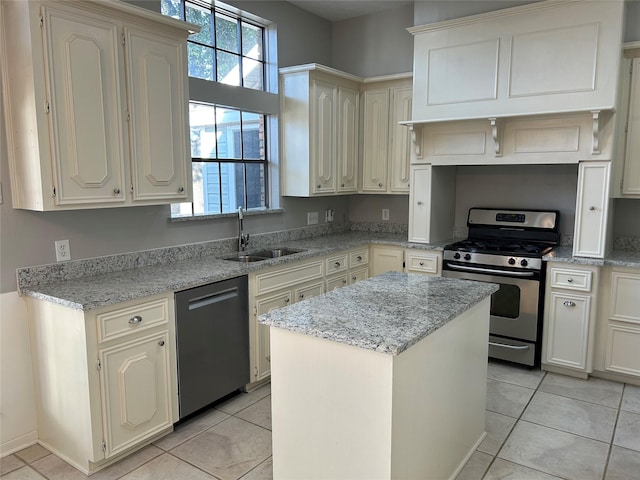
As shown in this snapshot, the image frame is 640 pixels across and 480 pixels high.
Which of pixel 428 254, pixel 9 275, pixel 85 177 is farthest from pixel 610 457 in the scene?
pixel 9 275

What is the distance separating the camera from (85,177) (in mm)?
2451

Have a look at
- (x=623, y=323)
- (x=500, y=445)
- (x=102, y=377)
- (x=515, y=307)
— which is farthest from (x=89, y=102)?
(x=623, y=323)

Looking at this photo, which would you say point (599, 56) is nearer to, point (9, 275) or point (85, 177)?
point (85, 177)

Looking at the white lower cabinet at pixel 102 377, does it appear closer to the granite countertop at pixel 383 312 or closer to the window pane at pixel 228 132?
the granite countertop at pixel 383 312

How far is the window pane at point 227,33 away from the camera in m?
3.69

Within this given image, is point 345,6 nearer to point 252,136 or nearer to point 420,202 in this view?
point 252,136

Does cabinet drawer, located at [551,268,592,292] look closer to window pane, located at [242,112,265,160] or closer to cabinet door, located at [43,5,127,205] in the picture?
window pane, located at [242,112,265,160]

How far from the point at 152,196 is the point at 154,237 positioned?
435 millimetres

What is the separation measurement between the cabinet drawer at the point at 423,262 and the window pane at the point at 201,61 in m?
2.23

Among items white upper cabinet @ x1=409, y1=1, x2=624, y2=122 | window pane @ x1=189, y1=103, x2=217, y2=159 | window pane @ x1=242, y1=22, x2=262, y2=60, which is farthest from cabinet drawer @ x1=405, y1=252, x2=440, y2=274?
window pane @ x1=242, y1=22, x2=262, y2=60

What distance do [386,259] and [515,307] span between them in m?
1.19

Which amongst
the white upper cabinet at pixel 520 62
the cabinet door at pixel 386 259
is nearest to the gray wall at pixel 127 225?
the cabinet door at pixel 386 259

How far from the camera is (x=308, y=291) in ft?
12.1

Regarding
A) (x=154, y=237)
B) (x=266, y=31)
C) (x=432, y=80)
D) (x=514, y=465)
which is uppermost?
(x=266, y=31)
